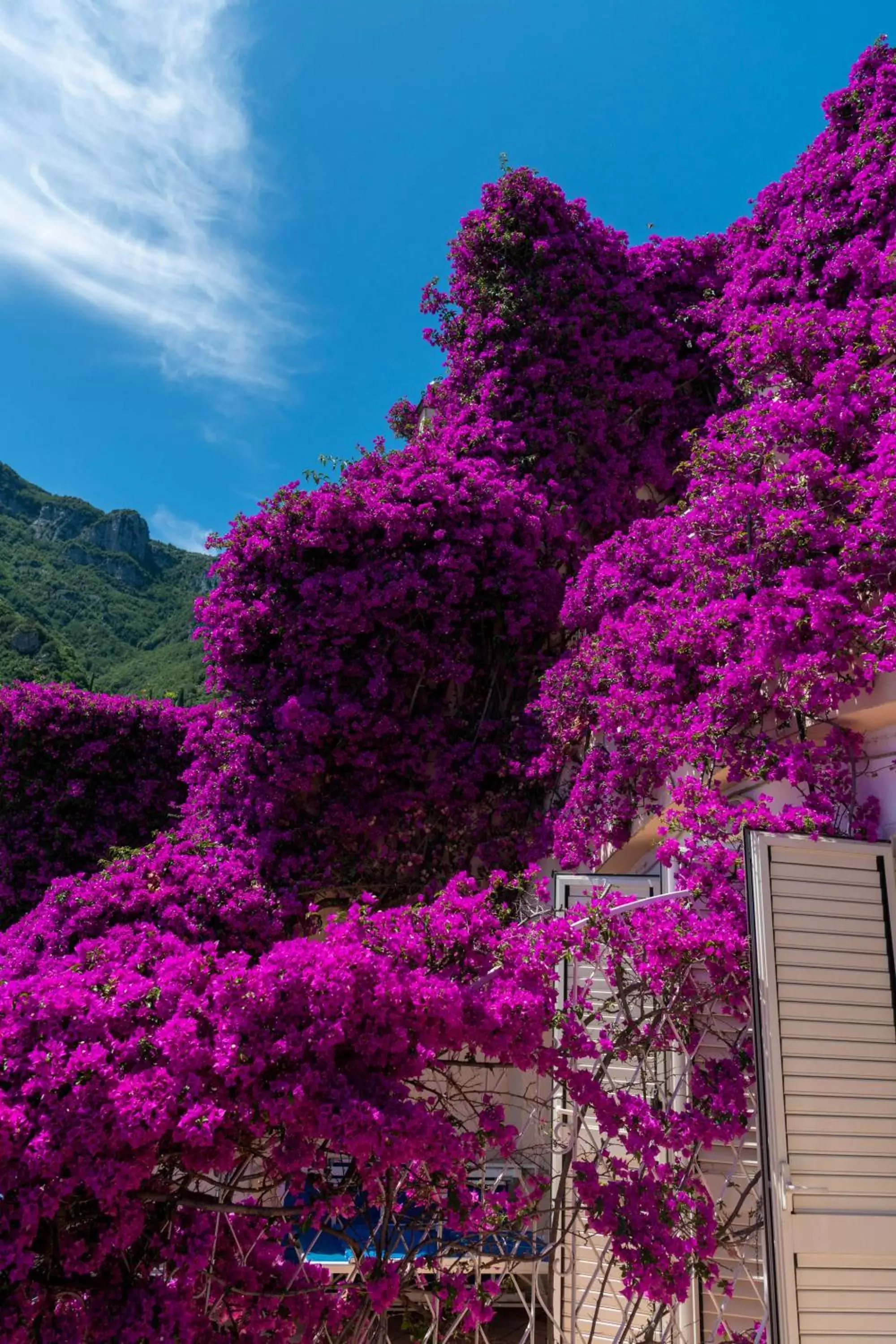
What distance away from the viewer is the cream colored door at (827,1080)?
3.39 meters

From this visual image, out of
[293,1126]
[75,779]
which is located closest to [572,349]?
[75,779]

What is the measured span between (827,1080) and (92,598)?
34894 mm

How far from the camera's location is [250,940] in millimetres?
7727

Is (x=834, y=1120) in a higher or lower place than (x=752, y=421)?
lower

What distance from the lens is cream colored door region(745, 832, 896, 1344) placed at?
3387 mm

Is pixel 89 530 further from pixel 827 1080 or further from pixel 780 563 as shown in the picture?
pixel 827 1080

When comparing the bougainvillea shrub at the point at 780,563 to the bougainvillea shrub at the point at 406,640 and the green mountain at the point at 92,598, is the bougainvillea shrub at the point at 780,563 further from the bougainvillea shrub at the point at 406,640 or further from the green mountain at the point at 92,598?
the green mountain at the point at 92,598

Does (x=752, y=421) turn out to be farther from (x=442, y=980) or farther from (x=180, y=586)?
(x=180, y=586)

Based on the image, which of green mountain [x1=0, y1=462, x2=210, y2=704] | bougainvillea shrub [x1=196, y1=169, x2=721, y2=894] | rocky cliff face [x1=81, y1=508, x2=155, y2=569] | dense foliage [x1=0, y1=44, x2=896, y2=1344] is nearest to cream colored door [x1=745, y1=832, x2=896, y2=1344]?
dense foliage [x1=0, y1=44, x2=896, y2=1344]

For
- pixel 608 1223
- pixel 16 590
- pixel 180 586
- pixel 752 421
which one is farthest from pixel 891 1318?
pixel 180 586

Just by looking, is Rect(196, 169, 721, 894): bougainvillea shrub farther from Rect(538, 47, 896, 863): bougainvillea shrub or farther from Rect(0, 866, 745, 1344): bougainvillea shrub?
Rect(0, 866, 745, 1344): bougainvillea shrub

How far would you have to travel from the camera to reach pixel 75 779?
10.6 metres

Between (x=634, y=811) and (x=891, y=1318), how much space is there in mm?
3149

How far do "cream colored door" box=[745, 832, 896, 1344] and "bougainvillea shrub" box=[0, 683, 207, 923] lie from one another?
7895 millimetres
